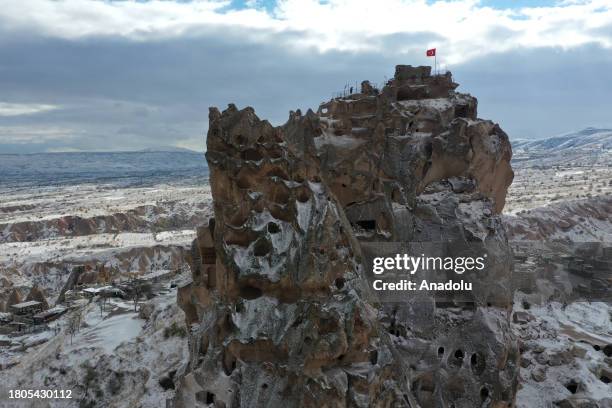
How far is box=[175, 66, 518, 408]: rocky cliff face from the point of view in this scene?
1275 cm

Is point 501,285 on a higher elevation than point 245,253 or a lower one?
lower

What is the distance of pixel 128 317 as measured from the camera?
115 feet

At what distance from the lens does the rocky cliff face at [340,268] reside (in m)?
12.8

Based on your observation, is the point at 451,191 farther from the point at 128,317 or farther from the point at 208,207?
the point at 208,207

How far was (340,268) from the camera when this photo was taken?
45.4 ft

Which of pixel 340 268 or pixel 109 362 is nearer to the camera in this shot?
pixel 340 268

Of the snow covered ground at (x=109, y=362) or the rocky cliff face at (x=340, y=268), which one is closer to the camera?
the rocky cliff face at (x=340, y=268)

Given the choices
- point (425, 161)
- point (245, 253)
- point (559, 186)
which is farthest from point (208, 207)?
point (245, 253)

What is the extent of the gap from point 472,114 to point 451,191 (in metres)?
8.61

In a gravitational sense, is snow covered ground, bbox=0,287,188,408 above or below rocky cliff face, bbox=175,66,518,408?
below

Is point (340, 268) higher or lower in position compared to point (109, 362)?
higher

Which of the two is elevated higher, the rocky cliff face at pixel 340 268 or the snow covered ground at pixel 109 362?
the rocky cliff face at pixel 340 268

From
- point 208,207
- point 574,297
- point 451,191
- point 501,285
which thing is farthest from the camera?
point 208,207

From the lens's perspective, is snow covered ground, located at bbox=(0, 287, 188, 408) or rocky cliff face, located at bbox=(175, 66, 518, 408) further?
snow covered ground, located at bbox=(0, 287, 188, 408)
